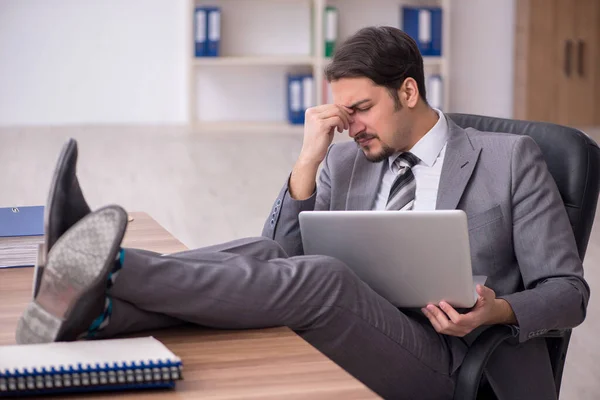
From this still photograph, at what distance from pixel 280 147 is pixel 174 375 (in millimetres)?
6308

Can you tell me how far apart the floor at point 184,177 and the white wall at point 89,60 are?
0.31m

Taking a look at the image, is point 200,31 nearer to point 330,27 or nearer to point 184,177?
point 330,27

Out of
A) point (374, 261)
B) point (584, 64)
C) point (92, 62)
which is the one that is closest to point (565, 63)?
point (584, 64)

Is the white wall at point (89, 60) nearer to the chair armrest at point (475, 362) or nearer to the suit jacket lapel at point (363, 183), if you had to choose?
the suit jacket lapel at point (363, 183)

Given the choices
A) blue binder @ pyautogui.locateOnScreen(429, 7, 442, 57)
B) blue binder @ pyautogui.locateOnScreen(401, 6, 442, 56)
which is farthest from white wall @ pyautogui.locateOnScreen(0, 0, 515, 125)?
blue binder @ pyautogui.locateOnScreen(429, 7, 442, 57)

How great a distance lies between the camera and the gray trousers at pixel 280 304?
1.37 m

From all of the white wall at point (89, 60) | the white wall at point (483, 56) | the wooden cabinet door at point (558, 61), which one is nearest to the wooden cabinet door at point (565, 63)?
the wooden cabinet door at point (558, 61)

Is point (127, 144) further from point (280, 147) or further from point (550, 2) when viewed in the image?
point (550, 2)

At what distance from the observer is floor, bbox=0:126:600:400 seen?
14.3 feet

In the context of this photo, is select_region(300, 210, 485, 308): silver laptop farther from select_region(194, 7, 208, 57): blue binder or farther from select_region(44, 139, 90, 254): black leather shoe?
select_region(194, 7, 208, 57): blue binder

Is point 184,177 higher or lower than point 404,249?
lower

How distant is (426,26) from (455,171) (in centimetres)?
680

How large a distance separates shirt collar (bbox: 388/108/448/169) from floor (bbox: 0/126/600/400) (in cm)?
99

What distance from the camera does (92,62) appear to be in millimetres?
8617
